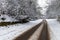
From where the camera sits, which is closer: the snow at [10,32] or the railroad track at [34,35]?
the railroad track at [34,35]

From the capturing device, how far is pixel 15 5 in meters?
41.0

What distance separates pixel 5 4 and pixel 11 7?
7.54 feet

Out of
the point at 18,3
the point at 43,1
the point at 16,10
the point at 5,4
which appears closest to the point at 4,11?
the point at 5,4

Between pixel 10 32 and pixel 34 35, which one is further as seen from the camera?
pixel 10 32

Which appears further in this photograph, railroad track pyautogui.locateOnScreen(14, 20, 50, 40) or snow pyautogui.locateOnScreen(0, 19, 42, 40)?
snow pyautogui.locateOnScreen(0, 19, 42, 40)

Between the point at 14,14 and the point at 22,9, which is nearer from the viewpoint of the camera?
the point at 14,14

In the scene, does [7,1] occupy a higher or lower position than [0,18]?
higher

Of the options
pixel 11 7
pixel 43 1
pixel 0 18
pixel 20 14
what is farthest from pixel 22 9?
pixel 43 1

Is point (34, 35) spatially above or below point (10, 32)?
above

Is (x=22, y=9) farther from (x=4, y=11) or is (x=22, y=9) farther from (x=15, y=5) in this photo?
(x=4, y=11)

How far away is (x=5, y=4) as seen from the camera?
37000mm

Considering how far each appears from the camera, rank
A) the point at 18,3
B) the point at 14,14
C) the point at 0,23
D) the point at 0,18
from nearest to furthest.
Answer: the point at 0,23 → the point at 0,18 → the point at 14,14 → the point at 18,3

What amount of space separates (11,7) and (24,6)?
7.20 m

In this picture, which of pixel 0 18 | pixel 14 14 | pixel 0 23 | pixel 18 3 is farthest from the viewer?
pixel 18 3
